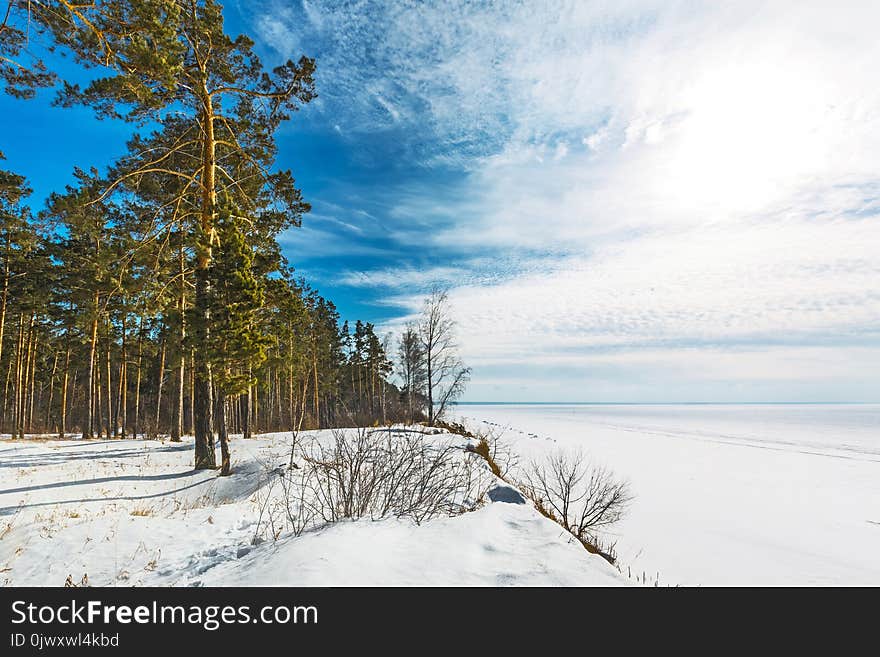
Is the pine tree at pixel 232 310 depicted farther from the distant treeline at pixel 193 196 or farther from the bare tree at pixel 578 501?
the bare tree at pixel 578 501

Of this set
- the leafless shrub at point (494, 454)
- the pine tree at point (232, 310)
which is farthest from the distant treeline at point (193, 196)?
the leafless shrub at point (494, 454)

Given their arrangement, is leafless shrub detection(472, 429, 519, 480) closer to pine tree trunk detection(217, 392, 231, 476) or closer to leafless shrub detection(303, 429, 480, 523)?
leafless shrub detection(303, 429, 480, 523)

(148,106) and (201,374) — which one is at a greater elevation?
(148,106)

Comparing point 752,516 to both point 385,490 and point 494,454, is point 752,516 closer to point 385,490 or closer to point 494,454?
point 494,454

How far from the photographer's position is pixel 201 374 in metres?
11.2

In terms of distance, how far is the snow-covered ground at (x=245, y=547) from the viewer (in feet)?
11.9

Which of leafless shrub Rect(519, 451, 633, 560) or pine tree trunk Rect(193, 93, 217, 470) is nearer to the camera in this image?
leafless shrub Rect(519, 451, 633, 560)

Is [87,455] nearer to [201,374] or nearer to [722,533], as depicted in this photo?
[201,374]

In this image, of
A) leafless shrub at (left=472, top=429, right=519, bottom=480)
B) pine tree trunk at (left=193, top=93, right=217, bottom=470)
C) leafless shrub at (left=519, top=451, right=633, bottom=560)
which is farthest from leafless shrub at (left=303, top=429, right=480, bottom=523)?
pine tree trunk at (left=193, top=93, right=217, bottom=470)

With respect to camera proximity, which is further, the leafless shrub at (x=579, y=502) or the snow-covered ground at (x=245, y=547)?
the leafless shrub at (x=579, y=502)

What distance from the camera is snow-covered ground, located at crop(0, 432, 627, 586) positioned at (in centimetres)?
363
